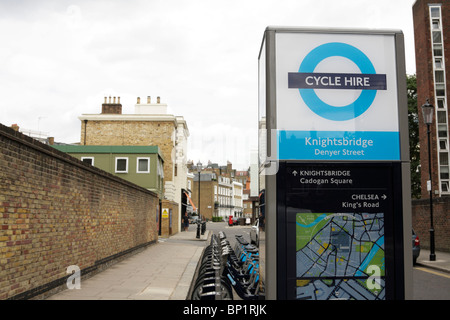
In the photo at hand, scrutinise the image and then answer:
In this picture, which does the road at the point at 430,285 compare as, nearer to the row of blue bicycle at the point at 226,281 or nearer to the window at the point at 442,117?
the row of blue bicycle at the point at 226,281

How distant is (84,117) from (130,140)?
15.5 ft

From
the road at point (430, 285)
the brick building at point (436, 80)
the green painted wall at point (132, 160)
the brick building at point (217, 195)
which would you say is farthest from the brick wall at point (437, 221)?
the brick building at point (217, 195)

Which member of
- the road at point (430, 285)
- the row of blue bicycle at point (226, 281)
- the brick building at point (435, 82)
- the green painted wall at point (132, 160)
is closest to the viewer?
the row of blue bicycle at point (226, 281)

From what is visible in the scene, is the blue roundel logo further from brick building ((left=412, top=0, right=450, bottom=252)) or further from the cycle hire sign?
brick building ((left=412, top=0, right=450, bottom=252))

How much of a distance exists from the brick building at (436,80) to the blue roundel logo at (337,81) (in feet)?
94.9

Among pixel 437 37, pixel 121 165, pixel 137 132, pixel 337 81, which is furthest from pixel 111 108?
pixel 337 81

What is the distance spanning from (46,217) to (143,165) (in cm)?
2345

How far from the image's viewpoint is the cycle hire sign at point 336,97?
11.2 ft

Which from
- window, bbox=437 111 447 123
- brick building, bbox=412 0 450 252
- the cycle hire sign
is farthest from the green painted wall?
the cycle hire sign

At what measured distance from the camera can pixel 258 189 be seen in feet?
12.9

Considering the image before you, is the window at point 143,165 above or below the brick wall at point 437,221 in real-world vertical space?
above
